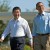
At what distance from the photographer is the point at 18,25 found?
9.56 metres

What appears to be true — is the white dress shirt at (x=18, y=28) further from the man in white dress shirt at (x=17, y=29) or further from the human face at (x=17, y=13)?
the human face at (x=17, y=13)

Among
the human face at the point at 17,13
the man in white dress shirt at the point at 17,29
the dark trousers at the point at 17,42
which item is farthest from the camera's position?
the dark trousers at the point at 17,42

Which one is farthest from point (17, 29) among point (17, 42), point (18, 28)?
point (17, 42)

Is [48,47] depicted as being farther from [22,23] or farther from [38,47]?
[22,23]

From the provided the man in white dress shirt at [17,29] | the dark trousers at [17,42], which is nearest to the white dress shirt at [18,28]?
the man in white dress shirt at [17,29]

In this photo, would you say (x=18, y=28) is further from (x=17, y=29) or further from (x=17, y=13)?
(x=17, y=13)

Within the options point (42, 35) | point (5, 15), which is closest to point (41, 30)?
point (42, 35)

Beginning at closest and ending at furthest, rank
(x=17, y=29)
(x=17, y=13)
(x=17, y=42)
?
(x=17, y=13) → (x=17, y=29) → (x=17, y=42)

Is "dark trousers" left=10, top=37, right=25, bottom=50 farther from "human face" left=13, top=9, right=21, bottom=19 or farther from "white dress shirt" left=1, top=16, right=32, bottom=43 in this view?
"human face" left=13, top=9, right=21, bottom=19

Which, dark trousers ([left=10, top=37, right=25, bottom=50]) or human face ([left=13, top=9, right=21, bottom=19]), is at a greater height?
human face ([left=13, top=9, right=21, bottom=19])

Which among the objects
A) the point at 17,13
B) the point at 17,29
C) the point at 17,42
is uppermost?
the point at 17,13

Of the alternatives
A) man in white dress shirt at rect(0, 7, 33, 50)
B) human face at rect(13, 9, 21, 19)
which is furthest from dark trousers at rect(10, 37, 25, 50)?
human face at rect(13, 9, 21, 19)

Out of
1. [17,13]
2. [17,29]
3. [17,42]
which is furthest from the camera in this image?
[17,42]

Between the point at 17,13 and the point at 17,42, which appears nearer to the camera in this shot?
the point at 17,13
